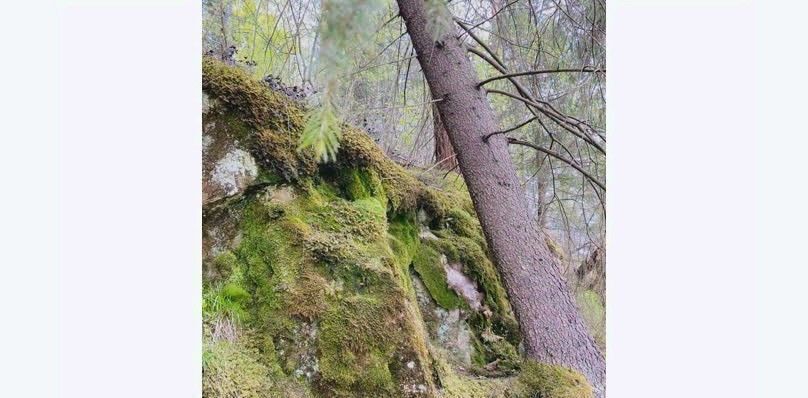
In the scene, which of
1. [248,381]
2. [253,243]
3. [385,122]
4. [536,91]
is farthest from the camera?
[536,91]

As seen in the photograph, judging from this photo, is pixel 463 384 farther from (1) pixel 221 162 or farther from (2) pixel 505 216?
(1) pixel 221 162

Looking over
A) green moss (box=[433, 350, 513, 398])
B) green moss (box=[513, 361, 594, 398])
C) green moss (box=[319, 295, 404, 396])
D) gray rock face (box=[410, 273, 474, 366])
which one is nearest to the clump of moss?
green moss (box=[319, 295, 404, 396])

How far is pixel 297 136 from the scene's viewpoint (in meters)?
1.41

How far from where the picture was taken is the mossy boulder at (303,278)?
1.25m

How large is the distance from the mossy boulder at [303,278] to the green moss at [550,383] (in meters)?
0.05

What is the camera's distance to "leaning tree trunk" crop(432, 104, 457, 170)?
1.78 m

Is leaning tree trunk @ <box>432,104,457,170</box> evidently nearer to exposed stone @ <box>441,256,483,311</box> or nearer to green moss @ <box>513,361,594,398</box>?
exposed stone @ <box>441,256,483,311</box>

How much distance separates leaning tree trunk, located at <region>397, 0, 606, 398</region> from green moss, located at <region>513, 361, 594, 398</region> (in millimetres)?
21

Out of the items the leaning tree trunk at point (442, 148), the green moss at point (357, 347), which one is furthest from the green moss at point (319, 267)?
the leaning tree trunk at point (442, 148)

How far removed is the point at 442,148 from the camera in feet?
5.97

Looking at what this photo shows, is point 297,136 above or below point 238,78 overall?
below
